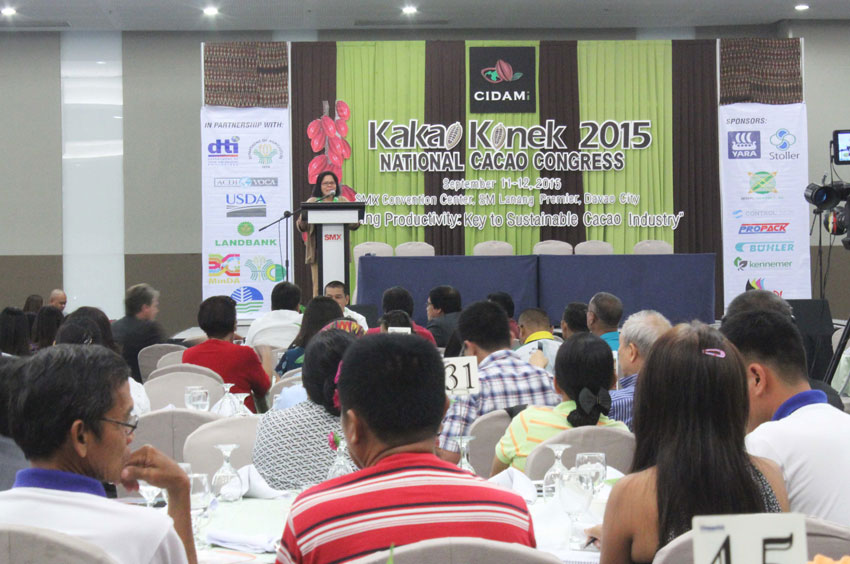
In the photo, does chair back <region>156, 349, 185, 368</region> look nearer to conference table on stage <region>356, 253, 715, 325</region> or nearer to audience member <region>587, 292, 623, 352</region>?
audience member <region>587, 292, 623, 352</region>

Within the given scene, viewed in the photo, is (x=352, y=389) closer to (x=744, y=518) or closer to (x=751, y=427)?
(x=744, y=518)

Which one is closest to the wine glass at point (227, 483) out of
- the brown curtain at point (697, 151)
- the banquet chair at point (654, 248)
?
the banquet chair at point (654, 248)

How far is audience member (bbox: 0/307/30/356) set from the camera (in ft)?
14.0

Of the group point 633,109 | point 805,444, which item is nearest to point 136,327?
point 805,444

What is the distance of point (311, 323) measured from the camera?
475 cm

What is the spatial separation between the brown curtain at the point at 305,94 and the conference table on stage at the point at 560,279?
3.51 meters

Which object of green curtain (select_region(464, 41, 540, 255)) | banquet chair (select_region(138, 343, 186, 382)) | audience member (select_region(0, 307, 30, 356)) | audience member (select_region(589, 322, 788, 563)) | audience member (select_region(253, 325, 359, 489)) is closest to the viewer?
audience member (select_region(589, 322, 788, 563))

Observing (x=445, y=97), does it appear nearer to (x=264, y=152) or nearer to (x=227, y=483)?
(x=264, y=152)

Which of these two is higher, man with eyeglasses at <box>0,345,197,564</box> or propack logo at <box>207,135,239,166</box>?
propack logo at <box>207,135,239,166</box>

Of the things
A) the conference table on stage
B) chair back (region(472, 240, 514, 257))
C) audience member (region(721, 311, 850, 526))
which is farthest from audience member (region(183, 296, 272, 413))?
chair back (region(472, 240, 514, 257))

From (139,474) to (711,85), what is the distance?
11.5 m

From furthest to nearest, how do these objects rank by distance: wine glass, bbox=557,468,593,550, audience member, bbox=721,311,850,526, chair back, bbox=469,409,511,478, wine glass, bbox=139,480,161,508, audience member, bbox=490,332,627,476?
chair back, bbox=469,409,511,478 → audience member, bbox=490,332,627,476 → wine glass, bbox=139,480,161,508 → wine glass, bbox=557,468,593,550 → audience member, bbox=721,311,850,526

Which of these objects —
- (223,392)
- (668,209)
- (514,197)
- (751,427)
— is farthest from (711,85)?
(751,427)

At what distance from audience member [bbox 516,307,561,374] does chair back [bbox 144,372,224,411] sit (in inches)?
59.0
